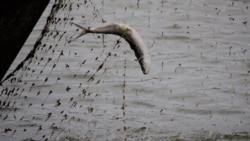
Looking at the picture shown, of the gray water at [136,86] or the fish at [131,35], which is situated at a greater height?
the fish at [131,35]

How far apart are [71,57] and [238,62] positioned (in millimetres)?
4271

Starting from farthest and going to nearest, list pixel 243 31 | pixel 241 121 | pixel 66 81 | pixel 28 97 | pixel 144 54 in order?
pixel 243 31
pixel 66 81
pixel 28 97
pixel 241 121
pixel 144 54

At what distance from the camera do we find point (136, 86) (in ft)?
33.2

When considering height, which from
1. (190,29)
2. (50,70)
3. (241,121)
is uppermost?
(190,29)

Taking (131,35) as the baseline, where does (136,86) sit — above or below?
below

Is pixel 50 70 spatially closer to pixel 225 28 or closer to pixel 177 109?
pixel 177 109

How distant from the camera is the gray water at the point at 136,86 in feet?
26.9

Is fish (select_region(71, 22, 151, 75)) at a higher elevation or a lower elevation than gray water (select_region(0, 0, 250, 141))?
higher

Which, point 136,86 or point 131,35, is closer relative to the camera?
point 131,35

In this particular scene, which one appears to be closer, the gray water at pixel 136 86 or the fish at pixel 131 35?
the fish at pixel 131 35

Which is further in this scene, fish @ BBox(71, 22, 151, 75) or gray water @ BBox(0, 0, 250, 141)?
gray water @ BBox(0, 0, 250, 141)

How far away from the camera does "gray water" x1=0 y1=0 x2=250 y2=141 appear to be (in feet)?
26.9

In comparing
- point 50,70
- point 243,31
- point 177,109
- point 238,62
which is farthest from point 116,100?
point 243,31

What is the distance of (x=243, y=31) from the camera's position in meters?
13.6
